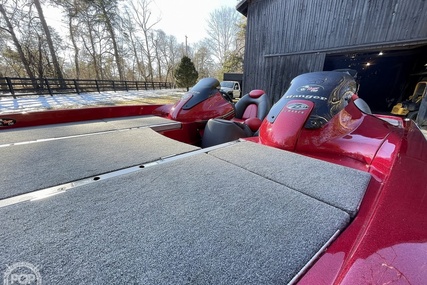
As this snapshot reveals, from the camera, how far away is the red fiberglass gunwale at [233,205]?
45cm

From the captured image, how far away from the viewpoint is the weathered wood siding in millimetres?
4488

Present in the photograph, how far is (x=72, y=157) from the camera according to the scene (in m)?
1.18

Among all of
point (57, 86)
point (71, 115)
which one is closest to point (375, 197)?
point (71, 115)

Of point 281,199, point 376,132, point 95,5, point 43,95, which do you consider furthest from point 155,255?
point 95,5

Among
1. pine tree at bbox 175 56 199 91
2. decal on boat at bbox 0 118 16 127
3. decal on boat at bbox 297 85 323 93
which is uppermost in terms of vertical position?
pine tree at bbox 175 56 199 91

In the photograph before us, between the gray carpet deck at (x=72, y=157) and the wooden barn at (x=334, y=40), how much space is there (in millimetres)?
6245

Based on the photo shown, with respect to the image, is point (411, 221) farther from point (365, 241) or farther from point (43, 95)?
point (43, 95)

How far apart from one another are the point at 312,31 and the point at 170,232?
713 cm

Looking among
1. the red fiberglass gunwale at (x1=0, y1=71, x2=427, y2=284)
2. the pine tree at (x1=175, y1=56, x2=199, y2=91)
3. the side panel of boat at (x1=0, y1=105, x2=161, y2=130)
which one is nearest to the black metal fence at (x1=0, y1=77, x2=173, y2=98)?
the pine tree at (x1=175, y1=56, x2=199, y2=91)

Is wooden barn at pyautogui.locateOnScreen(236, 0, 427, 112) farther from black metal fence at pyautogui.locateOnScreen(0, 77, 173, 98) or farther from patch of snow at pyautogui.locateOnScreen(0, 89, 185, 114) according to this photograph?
black metal fence at pyautogui.locateOnScreen(0, 77, 173, 98)

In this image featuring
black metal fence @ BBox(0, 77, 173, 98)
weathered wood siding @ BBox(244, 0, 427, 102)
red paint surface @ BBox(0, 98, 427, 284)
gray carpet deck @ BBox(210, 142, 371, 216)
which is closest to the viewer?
red paint surface @ BBox(0, 98, 427, 284)

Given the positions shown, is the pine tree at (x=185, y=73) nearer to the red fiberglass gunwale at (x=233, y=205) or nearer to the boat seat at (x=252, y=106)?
the boat seat at (x=252, y=106)

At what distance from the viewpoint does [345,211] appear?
0.66 meters

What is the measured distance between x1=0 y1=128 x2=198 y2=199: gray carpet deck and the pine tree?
15.1 metres
